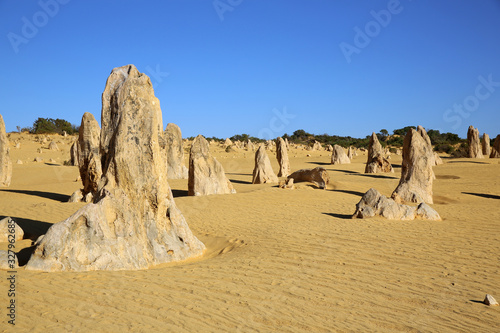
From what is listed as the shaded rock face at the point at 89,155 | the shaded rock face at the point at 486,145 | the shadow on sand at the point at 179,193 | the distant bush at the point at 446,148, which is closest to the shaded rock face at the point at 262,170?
the shadow on sand at the point at 179,193

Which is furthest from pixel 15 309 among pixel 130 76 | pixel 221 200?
pixel 221 200

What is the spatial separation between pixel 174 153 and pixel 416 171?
483 inches

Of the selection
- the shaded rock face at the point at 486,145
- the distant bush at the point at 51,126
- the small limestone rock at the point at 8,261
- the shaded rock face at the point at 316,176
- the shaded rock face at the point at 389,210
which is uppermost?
the distant bush at the point at 51,126

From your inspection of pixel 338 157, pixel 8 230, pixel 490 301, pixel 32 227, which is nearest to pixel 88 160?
pixel 32 227

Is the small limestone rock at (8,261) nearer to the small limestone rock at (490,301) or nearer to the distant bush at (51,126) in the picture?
the small limestone rock at (490,301)

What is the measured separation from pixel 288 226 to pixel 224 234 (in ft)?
5.39

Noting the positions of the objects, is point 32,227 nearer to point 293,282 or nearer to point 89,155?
point 89,155

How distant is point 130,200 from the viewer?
7340 mm

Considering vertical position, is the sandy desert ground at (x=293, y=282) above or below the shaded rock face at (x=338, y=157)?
below

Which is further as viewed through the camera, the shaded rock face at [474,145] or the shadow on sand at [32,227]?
the shaded rock face at [474,145]

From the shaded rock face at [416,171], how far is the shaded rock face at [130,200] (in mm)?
8183

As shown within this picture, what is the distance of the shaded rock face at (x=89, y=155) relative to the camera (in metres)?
13.9

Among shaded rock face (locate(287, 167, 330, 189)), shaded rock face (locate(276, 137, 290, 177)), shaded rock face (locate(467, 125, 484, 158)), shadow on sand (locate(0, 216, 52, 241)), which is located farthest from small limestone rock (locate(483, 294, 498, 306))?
shaded rock face (locate(467, 125, 484, 158))

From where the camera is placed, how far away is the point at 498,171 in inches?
889
